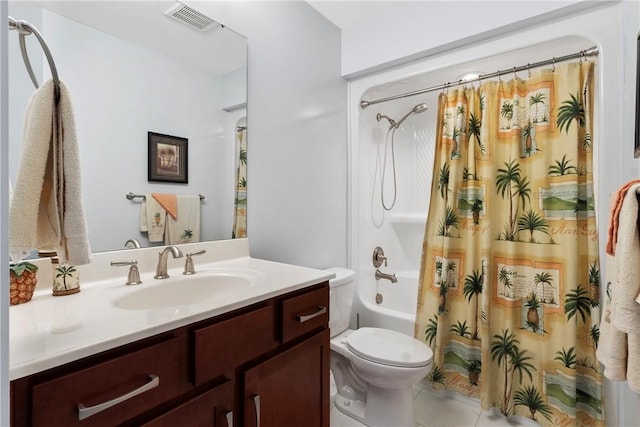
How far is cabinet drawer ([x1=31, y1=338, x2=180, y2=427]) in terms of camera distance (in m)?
0.54

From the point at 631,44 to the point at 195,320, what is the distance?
1.91 metres

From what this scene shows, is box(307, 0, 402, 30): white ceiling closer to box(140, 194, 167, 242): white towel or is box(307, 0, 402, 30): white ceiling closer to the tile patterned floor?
box(140, 194, 167, 242): white towel

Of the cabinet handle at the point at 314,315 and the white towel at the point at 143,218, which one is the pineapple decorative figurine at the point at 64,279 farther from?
the cabinet handle at the point at 314,315

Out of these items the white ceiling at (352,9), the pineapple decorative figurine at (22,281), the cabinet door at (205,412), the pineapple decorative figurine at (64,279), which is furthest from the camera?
the white ceiling at (352,9)

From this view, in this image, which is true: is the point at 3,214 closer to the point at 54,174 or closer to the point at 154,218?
the point at 54,174

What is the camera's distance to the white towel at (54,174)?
628 mm

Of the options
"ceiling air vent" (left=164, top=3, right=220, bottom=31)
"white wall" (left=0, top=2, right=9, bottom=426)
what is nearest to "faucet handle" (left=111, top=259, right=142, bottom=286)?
"white wall" (left=0, top=2, right=9, bottom=426)

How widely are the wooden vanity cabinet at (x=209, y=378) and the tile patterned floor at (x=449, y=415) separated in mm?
605

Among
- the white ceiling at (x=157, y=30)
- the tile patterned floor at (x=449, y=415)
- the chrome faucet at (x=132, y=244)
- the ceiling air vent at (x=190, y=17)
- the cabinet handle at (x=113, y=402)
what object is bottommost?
the tile patterned floor at (x=449, y=415)

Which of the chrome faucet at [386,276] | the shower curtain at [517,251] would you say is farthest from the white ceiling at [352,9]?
the chrome faucet at [386,276]

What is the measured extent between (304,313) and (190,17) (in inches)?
52.3

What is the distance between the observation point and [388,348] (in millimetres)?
1545

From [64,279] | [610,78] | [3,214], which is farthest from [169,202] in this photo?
[610,78]

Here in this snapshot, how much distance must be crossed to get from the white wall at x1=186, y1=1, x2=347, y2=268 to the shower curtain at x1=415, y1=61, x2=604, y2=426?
0.66 metres
